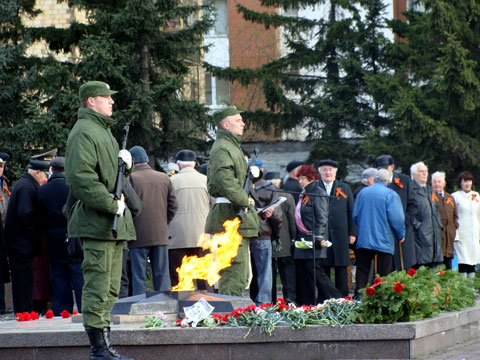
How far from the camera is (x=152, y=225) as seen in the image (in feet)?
37.9

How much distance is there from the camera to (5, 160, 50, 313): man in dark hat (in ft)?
38.0

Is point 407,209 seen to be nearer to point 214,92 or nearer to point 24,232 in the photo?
point 24,232

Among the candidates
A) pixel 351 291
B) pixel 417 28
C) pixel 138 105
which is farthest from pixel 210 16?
pixel 351 291

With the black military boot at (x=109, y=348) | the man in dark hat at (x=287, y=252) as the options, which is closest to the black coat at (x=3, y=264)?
the man in dark hat at (x=287, y=252)

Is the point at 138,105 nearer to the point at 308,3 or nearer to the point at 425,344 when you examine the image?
the point at 308,3

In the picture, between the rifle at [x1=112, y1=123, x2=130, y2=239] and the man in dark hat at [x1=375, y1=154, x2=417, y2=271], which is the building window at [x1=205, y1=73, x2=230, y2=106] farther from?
the rifle at [x1=112, y1=123, x2=130, y2=239]

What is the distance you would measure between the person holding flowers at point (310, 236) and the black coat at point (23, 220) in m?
3.50

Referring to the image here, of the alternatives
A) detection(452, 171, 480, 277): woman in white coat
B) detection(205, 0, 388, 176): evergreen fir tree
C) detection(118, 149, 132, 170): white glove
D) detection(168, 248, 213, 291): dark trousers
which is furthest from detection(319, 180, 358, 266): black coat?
detection(205, 0, 388, 176): evergreen fir tree

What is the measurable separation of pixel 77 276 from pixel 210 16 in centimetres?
1170

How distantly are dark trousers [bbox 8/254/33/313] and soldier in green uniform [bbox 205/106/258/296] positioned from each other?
369 centimetres

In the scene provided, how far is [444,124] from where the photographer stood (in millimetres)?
22203

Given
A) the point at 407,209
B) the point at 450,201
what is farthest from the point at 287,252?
the point at 450,201

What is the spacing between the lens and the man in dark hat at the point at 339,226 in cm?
1306

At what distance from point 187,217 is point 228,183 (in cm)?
375
